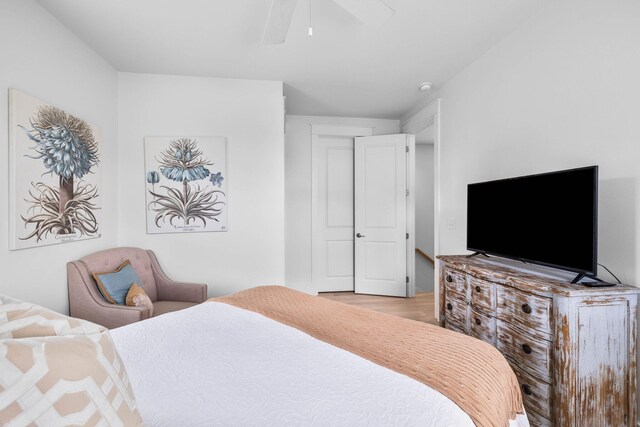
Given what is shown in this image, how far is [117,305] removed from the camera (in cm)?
224

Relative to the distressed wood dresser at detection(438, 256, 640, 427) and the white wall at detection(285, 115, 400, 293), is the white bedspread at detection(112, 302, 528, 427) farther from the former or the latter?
the white wall at detection(285, 115, 400, 293)

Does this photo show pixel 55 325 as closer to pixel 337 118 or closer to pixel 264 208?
pixel 264 208

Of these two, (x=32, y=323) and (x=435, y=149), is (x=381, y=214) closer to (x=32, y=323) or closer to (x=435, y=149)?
(x=435, y=149)

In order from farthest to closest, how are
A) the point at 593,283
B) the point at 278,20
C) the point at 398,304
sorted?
1. the point at 398,304
2. the point at 278,20
3. the point at 593,283

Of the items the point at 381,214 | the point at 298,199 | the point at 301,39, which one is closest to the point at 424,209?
the point at 381,214

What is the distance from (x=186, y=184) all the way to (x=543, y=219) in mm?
3045

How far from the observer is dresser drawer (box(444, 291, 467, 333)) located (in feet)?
7.37

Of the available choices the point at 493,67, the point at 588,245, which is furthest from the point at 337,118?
the point at 588,245

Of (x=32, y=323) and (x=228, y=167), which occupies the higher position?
(x=228, y=167)

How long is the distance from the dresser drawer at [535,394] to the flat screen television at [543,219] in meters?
0.60

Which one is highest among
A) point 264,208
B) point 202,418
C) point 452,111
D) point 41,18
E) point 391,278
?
point 41,18

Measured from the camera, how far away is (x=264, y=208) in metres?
3.31

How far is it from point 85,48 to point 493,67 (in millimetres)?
3448

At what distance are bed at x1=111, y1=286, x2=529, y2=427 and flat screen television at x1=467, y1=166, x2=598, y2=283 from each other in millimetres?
885
